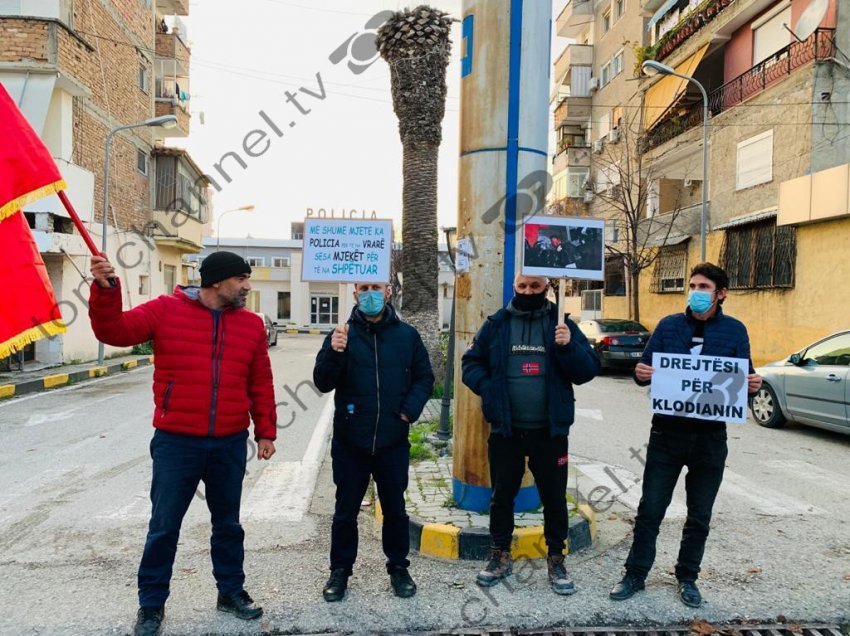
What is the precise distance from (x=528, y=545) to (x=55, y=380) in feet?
44.0

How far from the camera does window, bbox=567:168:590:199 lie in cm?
3059

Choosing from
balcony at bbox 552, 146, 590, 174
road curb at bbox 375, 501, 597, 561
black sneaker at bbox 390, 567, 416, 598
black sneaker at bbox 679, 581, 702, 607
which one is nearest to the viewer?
black sneaker at bbox 679, 581, 702, 607

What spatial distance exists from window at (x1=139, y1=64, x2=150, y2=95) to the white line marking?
66.1ft

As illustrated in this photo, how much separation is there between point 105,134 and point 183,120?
787cm

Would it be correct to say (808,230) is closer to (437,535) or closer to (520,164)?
(520,164)

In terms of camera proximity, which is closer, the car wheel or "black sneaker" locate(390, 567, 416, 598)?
"black sneaker" locate(390, 567, 416, 598)

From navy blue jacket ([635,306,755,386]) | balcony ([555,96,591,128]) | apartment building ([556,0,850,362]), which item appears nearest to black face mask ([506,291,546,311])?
navy blue jacket ([635,306,755,386])

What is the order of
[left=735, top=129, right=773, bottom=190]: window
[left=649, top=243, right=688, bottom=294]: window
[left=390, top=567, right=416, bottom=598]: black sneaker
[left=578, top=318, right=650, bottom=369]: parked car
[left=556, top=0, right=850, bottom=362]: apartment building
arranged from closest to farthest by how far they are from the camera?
[left=390, top=567, right=416, bottom=598]: black sneaker < [left=556, top=0, right=850, bottom=362]: apartment building < [left=578, top=318, right=650, bottom=369]: parked car < [left=735, top=129, right=773, bottom=190]: window < [left=649, top=243, right=688, bottom=294]: window

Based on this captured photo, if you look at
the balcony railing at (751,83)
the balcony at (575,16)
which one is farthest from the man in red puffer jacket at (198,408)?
the balcony at (575,16)

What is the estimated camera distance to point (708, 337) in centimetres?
391

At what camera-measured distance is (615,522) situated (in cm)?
528

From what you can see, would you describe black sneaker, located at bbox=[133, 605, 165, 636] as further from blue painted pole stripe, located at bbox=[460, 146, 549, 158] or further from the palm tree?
the palm tree

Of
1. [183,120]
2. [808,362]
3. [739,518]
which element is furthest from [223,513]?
[183,120]

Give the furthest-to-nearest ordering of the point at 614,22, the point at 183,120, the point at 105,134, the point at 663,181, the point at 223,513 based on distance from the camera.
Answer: the point at 614,22
the point at 183,120
the point at 663,181
the point at 105,134
the point at 223,513
